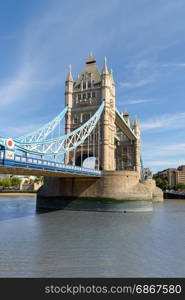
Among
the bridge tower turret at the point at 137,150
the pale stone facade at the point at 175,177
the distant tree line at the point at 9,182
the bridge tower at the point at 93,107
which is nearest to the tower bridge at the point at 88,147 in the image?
the bridge tower at the point at 93,107

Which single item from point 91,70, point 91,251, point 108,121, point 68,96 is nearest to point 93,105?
point 108,121

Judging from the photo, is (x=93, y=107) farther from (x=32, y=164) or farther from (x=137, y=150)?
(x=137, y=150)

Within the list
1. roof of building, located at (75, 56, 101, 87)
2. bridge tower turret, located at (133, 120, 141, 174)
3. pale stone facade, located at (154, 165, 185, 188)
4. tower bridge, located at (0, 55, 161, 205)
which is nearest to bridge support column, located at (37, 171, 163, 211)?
tower bridge, located at (0, 55, 161, 205)

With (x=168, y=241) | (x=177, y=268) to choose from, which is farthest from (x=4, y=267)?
(x=168, y=241)

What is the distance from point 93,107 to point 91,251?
106ft

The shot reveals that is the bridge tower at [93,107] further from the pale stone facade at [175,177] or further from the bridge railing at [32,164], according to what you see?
the pale stone facade at [175,177]

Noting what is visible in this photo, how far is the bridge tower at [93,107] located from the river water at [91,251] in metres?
20.7

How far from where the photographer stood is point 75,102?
44594 millimetres

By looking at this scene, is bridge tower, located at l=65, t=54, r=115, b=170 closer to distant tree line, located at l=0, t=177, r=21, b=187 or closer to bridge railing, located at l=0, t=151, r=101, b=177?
bridge railing, located at l=0, t=151, r=101, b=177

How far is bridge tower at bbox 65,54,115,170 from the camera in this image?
40656 millimetres

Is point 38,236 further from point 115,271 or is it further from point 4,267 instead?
point 115,271

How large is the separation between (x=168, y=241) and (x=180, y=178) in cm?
14017

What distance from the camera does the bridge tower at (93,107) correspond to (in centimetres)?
4066

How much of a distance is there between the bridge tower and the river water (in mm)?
20671
